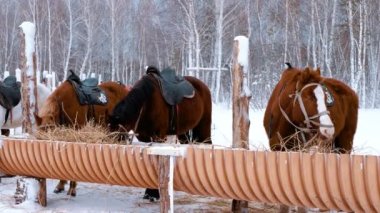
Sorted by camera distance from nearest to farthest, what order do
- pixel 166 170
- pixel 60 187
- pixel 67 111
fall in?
pixel 166 170 < pixel 67 111 < pixel 60 187

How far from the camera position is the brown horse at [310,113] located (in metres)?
4.70

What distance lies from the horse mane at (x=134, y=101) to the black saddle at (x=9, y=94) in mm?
2928

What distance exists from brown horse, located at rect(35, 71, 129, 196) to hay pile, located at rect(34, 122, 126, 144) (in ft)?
1.28

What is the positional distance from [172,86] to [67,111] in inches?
53.6

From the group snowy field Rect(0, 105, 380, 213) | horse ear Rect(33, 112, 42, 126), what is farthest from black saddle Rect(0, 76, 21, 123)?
horse ear Rect(33, 112, 42, 126)

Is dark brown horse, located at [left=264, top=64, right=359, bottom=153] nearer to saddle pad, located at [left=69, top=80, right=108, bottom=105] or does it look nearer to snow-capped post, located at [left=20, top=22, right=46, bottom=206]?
saddle pad, located at [left=69, top=80, right=108, bottom=105]

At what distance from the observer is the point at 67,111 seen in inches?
251

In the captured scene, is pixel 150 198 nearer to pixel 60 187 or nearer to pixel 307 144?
pixel 60 187

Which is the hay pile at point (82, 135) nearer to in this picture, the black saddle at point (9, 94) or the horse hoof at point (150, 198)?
the horse hoof at point (150, 198)

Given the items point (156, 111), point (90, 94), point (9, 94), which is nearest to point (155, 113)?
point (156, 111)

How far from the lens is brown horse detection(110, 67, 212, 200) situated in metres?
5.71

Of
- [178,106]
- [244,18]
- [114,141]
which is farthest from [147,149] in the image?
[244,18]

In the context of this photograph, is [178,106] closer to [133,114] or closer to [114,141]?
[133,114]

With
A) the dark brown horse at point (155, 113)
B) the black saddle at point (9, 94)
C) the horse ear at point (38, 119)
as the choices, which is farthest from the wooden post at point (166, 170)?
the black saddle at point (9, 94)
